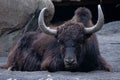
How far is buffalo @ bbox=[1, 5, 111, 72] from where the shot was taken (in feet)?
31.0

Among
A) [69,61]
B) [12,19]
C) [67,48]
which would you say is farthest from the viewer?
[12,19]

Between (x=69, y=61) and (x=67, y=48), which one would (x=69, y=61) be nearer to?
(x=69, y=61)

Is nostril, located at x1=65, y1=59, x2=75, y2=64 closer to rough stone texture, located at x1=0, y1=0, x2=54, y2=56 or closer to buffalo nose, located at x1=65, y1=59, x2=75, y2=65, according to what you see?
buffalo nose, located at x1=65, y1=59, x2=75, y2=65

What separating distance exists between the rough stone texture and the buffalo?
286cm

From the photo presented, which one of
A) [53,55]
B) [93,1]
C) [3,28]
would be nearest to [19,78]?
[53,55]

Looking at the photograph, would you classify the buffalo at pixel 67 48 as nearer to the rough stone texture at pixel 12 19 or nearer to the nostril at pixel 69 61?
the nostril at pixel 69 61

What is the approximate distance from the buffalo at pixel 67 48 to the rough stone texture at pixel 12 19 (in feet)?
9.37

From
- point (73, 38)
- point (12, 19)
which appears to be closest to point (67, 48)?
point (73, 38)

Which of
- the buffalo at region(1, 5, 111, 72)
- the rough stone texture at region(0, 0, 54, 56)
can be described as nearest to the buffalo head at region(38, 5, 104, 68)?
the buffalo at region(1, 5, 111, 72)

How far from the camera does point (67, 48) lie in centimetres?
942

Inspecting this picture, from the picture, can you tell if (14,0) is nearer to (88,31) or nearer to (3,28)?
(3,28)

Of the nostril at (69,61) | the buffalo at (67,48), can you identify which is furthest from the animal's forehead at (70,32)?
the nostril at (69,61)

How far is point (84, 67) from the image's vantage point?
9742 mm

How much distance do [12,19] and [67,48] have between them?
4249 mm
